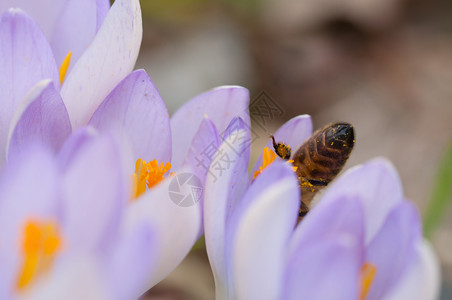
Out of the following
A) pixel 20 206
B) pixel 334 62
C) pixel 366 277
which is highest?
pixel 20 206

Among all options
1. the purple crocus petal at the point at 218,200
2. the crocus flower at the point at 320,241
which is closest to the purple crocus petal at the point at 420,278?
the crocus flower at the point at 320,241

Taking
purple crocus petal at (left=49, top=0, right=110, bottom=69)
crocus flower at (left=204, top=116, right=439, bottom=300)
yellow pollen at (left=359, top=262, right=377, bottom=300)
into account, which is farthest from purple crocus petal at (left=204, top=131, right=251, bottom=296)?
purple crocus petal at (left=49, top=0, right=110, bottom=69)

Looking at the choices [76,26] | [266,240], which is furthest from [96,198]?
[76,26]

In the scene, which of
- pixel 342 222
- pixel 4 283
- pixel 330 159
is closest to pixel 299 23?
pixel 330 159

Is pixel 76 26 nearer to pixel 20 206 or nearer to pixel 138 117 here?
pixel 138 117

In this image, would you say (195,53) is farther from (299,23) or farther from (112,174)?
(112,174)
